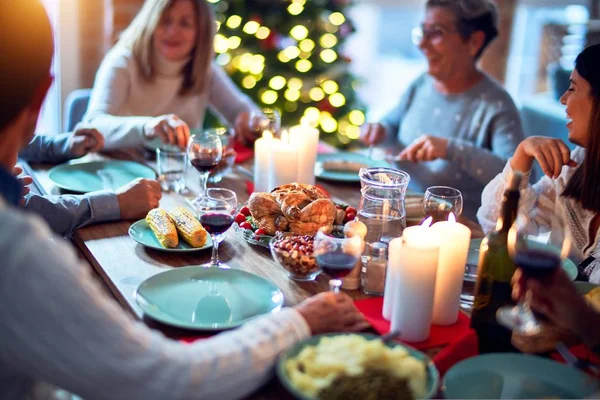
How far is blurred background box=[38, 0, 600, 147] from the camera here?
3631 mm

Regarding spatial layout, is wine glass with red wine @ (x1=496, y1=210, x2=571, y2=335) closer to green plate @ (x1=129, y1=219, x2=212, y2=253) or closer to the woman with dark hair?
the woman with dark hair

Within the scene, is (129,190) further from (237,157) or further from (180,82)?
(180,82)

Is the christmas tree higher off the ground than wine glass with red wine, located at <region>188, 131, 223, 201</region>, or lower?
higher

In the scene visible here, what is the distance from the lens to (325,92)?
13.6 ft

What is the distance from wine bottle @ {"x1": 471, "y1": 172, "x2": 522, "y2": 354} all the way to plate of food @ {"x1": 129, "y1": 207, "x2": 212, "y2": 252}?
2.11 feet

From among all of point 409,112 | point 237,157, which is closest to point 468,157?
point 409,112

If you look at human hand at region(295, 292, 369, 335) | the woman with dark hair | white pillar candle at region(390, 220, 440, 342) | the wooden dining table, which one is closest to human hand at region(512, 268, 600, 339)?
white pillar candle at region(390, 220, 440, 342)

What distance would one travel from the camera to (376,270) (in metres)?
1.46

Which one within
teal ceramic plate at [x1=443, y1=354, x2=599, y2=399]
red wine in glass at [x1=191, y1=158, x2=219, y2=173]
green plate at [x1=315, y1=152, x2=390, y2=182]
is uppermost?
red wine in glass at [x1=191, y1=158, x2=219, y2=173]

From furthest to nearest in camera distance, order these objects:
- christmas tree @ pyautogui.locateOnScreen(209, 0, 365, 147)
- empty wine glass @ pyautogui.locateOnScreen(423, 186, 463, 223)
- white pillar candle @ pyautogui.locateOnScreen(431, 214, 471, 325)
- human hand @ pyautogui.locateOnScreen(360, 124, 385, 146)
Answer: christmas tree @ pyautogui.locateOnScreen(209, 0, 365, 147) < human hand @ pyautogui.locateOnScreen(360, 124, 385, 146) < empty wine glass @ pyautogui.locateOnScreen(423, 186, 463, 223) < white pillar candle @ pyautogui.locateOnScreen(431, 214, 471, 325)

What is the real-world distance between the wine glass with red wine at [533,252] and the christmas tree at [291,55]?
283cm

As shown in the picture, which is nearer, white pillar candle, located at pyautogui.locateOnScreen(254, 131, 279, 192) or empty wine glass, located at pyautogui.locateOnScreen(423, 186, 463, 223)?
empty wine glass, located at pyautogui.locateOnScreen(423, 186, 463, 223)

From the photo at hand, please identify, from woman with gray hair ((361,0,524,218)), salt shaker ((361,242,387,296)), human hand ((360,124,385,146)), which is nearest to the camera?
salt shaker ((361,242,387,296))

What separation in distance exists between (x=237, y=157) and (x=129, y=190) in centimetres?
72
